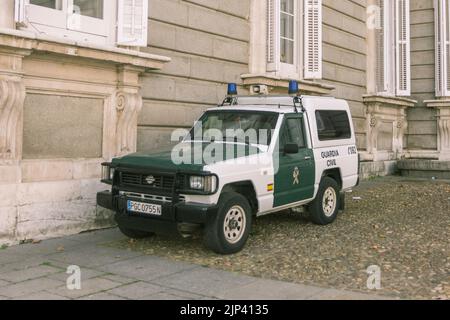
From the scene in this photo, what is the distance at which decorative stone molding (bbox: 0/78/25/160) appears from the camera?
23.2 feet

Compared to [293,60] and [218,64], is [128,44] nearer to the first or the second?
[218,64]

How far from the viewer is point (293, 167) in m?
7.59

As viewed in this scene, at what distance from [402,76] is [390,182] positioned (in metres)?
4.04

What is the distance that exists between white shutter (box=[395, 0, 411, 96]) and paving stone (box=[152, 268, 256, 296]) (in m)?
13.1

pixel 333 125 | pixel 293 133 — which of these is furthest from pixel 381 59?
pixel 293 133

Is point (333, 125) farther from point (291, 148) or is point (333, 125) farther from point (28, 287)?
point (28, 287)

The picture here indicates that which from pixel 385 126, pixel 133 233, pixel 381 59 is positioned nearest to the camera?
pixel 133 233

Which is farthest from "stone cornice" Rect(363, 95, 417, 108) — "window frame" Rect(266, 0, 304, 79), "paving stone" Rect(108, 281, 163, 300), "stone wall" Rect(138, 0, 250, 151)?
"paving stone" Rect(108, 281, 163, 300)

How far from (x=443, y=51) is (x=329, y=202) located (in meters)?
10.9

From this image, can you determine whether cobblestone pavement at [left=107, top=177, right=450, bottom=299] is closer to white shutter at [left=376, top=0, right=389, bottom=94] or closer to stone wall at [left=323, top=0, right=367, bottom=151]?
stone wall at [left=323, top=0, right=367, bottom=151]

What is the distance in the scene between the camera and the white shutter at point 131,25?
8797 mm

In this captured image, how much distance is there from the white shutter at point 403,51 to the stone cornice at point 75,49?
10.3 meters

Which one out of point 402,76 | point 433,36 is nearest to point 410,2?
point 433,36

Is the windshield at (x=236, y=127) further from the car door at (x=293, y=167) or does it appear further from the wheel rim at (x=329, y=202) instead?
the wheel rim at (x=329, y=202)
